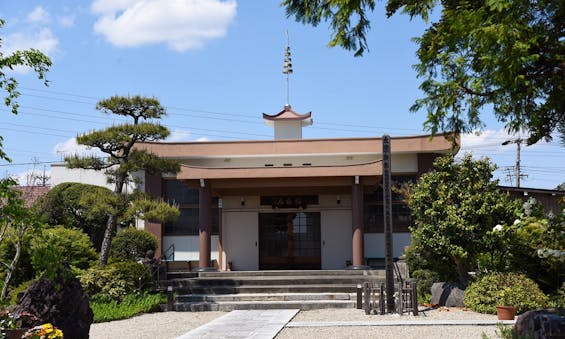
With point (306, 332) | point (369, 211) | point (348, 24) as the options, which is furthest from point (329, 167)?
point (348, 24)

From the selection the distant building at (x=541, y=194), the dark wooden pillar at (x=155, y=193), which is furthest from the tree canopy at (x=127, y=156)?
the distant building at (x=541, y=194)

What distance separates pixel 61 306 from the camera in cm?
887

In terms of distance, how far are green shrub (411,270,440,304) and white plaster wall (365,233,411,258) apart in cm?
542

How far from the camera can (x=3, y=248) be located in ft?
52.0

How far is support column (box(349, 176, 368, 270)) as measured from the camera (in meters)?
19.5

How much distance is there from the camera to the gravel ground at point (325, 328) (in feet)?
35.0

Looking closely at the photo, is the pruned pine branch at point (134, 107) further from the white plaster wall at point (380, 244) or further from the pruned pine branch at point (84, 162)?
the white plaster wall at point (380, 244)

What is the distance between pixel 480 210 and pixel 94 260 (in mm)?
10646

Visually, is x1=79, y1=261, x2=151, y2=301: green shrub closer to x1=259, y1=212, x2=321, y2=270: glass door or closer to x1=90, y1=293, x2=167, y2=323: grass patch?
x1=90, y1=293, x2=167, y2=323: grass patch

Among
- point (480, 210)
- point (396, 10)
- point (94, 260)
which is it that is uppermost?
point (396, 10)

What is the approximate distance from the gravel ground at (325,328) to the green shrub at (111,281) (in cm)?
124

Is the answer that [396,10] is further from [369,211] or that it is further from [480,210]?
[369,211]

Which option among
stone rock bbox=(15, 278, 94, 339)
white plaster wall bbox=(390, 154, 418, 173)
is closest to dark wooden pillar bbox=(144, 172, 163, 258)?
white plaster wall bbox=(390, 154, 418, 173)

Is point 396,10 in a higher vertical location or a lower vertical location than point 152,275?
higher
